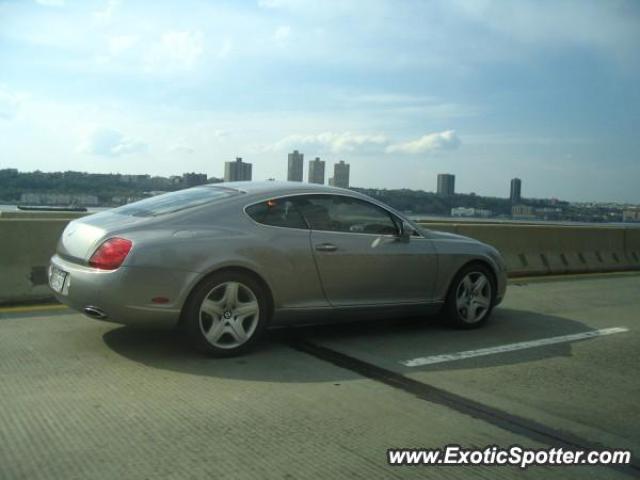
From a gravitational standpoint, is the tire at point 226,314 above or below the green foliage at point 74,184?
below

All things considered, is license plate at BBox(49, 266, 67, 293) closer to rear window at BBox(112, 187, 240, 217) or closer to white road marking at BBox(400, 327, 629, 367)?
rear window at BBox(112, 187, 240, 217)

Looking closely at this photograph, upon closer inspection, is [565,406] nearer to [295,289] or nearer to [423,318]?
[295,289]

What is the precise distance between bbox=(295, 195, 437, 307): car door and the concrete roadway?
0.47 metres

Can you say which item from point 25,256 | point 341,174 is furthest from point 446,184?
point 25,256

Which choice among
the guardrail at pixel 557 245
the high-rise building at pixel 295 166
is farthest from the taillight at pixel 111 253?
the guardrail at pixel 557 245

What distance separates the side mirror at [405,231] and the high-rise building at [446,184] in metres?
4.88

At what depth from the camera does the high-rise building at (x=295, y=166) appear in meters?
8.32

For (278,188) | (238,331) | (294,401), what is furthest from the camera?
Result: (278,188)

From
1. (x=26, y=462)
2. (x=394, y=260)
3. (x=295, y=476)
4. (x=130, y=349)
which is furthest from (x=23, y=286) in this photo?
(x=295, y=476)

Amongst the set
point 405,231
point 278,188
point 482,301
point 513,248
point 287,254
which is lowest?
point 482,301

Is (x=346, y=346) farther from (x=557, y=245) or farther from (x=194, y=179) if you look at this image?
(x=557, y=245)

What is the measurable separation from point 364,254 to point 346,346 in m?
0.86

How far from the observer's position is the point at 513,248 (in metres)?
13.0

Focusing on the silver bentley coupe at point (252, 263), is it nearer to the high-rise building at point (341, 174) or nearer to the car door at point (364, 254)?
the car door at point (364, 254)
